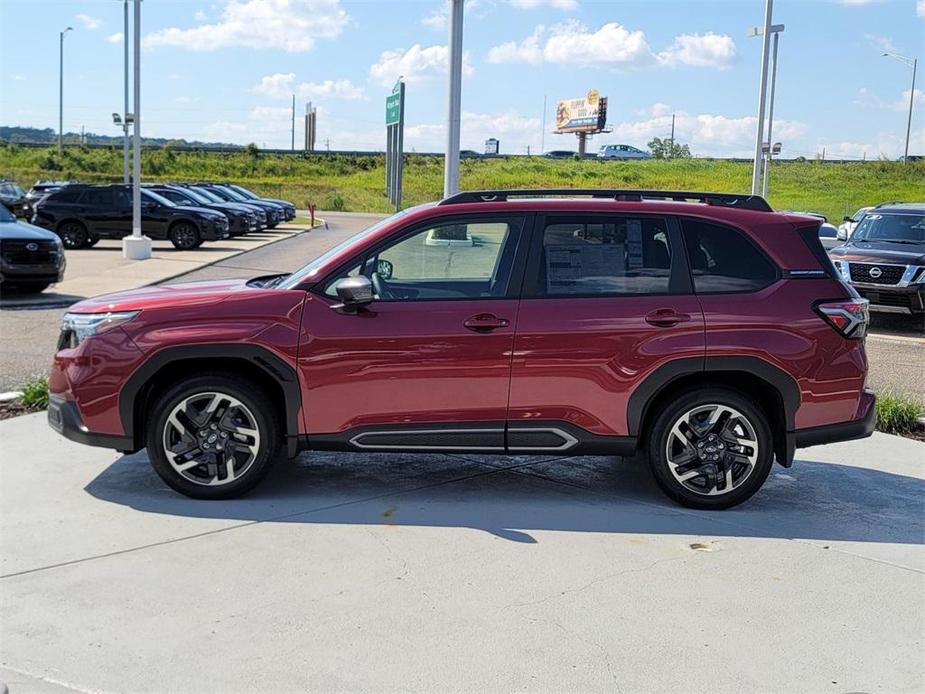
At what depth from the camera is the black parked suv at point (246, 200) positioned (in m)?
34.0

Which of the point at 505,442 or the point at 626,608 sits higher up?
the point at 505,442

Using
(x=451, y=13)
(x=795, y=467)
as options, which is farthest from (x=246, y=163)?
(x=795, y=467)

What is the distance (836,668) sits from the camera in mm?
3773

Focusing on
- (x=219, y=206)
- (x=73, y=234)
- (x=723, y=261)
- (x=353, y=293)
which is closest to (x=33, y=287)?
(x=73, y=234)

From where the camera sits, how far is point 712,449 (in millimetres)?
5570

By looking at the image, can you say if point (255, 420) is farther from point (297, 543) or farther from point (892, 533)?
point (892, 533)

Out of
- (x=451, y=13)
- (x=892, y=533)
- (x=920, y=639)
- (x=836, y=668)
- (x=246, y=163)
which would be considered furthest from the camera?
(x=246, y=163)

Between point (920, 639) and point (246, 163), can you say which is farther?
point (246, 163)

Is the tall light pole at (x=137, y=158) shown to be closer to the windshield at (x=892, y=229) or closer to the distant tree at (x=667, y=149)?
the windshield at (x=892, y=229)

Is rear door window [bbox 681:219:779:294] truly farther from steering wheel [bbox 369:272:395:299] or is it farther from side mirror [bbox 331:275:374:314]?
side mirror [bbox 331:275:374:314]

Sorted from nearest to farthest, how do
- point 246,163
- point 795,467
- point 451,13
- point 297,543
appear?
1. point 297,543
2. point 795,467
3. point 451,13
4. point 246,163

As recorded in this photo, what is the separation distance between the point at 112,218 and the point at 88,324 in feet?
68.7

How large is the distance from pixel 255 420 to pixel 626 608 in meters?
2.34

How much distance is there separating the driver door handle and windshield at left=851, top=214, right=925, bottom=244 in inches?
454
